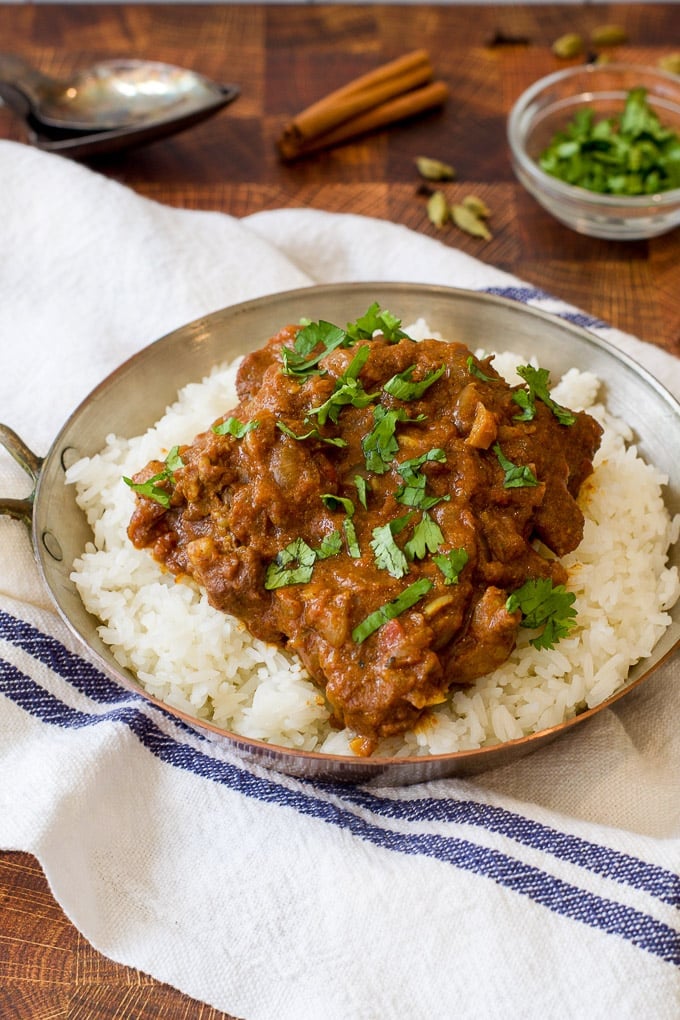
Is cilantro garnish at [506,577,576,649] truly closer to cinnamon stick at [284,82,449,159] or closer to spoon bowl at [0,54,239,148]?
cinnamon stick at [284,82,449,159]

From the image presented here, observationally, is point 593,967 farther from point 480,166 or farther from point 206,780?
point 480,166

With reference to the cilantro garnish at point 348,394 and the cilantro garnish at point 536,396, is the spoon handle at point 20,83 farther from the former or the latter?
the cilantro garnish at point 536,396

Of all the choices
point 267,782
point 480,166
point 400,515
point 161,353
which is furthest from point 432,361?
point 480,166

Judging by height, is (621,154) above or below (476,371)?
below

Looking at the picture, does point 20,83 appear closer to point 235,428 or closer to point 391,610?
point 235,428

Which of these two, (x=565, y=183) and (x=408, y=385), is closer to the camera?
(x=408, y=385)

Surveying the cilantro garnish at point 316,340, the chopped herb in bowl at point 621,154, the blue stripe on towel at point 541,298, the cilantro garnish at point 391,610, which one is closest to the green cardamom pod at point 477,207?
the chopped herb in bowl at point 621,154

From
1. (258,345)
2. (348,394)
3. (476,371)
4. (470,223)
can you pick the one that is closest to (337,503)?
(348,394)
